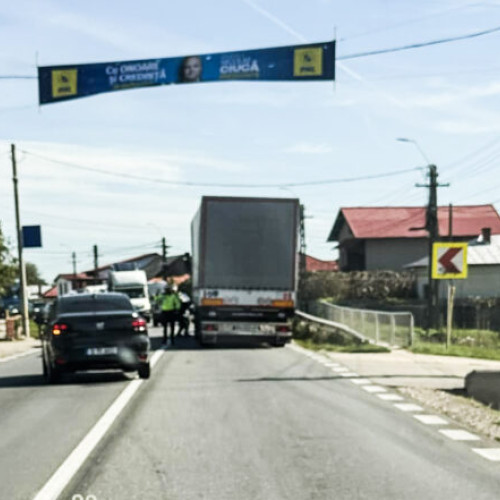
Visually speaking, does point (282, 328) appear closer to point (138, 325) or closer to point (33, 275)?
point (138, 325)

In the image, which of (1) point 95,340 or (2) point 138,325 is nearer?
(1) point 95,340

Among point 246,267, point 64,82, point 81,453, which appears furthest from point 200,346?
point 81,453

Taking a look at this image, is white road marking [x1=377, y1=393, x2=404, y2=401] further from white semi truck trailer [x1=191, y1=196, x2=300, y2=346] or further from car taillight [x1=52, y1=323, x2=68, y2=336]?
white semi truck trailer [x1=191, y1=196, x2=300, y2=346]

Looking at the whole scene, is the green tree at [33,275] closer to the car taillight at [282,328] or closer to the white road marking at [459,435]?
the car taillight at [282,328]

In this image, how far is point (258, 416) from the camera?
12.0 meters

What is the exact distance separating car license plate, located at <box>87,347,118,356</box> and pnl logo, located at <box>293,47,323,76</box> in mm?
6562

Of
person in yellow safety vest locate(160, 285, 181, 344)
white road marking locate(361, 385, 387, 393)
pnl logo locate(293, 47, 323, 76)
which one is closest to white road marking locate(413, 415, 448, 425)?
white road marking locate(361, 385, 387, 393)

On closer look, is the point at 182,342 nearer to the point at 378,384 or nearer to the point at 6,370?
the point at 6,370

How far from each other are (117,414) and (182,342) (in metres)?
19.3

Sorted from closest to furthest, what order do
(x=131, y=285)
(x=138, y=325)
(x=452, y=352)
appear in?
(x=138, y=325)
(x=452, y=352)
(x=131, y=285)

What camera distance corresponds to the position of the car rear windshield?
17359mm

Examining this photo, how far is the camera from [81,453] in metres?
9.28

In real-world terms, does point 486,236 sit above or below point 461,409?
below

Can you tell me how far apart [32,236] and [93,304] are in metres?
25.7
